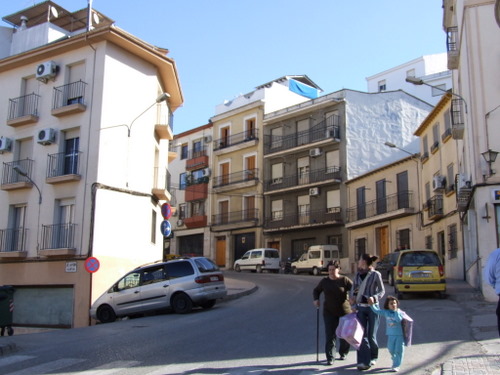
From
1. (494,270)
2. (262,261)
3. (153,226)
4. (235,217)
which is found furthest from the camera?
(235,217)

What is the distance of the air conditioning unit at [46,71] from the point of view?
22.7m

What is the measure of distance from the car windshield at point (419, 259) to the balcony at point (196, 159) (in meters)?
33.2

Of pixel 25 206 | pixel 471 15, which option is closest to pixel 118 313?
pixel 25 206

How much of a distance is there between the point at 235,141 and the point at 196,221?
312 inches

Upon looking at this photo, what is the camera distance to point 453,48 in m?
22.4

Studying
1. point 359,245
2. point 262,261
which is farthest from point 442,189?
point 262,261

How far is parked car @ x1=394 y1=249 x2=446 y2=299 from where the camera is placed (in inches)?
678

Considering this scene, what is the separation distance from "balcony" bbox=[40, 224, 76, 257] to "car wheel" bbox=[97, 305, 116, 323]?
408 cm

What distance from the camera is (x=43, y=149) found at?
74.9 ft

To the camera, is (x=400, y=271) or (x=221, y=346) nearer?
(x=221, y=346)

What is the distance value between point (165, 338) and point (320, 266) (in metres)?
24.1

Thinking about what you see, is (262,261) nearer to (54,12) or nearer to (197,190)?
(197,190)

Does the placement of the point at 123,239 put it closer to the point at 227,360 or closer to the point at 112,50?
the point at 112,50

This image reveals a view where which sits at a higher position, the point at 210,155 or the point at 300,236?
the point at 210,155
